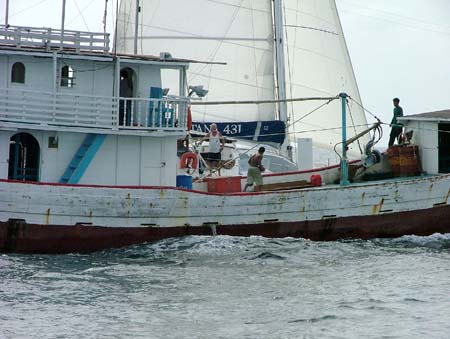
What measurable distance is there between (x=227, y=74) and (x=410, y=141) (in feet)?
44.5

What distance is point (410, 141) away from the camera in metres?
27.6

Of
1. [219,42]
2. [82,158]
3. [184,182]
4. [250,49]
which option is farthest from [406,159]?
[219,42]

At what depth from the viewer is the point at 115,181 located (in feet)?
83.5

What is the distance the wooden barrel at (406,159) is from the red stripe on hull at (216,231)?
1754mm

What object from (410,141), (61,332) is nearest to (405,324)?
(61,332)

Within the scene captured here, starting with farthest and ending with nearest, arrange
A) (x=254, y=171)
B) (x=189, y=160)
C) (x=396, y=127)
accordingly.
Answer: (x=396, y=127)
(x=189, y=160)
(x=254, y=171)

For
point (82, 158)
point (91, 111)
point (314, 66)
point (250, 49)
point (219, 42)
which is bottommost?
point (82, 158)

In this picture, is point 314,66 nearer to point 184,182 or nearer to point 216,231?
point 184,182

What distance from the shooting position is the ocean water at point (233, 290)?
1681 cm

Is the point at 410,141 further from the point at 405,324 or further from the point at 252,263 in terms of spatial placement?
the point at 405,324

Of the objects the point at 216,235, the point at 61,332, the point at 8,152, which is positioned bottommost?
the point at 61,332

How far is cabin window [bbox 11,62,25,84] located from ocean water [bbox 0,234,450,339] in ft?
14.3

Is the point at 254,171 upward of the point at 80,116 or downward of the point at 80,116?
downward

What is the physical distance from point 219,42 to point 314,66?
12.7ft
